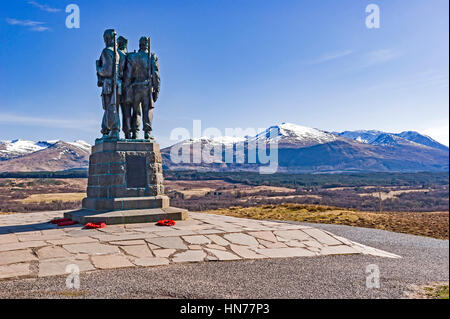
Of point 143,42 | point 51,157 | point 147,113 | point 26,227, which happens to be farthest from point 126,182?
point 51,157

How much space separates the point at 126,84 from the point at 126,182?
3467 millimetres

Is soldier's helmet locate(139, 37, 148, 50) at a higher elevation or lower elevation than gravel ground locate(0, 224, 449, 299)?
higher

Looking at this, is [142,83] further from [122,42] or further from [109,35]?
[109,35]

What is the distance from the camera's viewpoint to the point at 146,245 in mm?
7984

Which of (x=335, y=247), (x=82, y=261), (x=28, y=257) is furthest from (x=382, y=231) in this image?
(x=28, y=257)

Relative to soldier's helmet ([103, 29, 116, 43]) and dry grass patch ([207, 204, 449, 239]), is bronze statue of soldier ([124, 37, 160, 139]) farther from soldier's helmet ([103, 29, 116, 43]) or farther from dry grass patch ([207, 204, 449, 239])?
dry grass patch ([207, 204, 449, 239])

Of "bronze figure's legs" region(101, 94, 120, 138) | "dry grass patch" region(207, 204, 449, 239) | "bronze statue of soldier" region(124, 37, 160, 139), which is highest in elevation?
"bronze statue of soldier" region(124, 37, 160, 139)

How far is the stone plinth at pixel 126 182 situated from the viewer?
36.8 feet

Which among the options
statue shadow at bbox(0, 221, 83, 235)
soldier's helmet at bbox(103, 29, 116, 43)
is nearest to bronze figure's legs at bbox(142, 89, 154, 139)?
soldier's helmet at bbox(103, 29, 116, 43)

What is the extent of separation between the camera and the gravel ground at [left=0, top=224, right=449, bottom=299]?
5.41 metres

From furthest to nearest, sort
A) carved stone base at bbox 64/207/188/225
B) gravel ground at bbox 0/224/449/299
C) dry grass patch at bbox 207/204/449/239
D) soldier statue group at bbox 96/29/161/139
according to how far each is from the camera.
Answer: dry grass patch at bbox 207/204/449/239, soldier statue group at bbox 96/29/161/139, carved stone base at bbox 64/207/188/225, gravel ground at bbox 0/224/449/299

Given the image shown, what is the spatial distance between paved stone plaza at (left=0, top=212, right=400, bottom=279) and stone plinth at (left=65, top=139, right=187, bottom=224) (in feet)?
3.68
